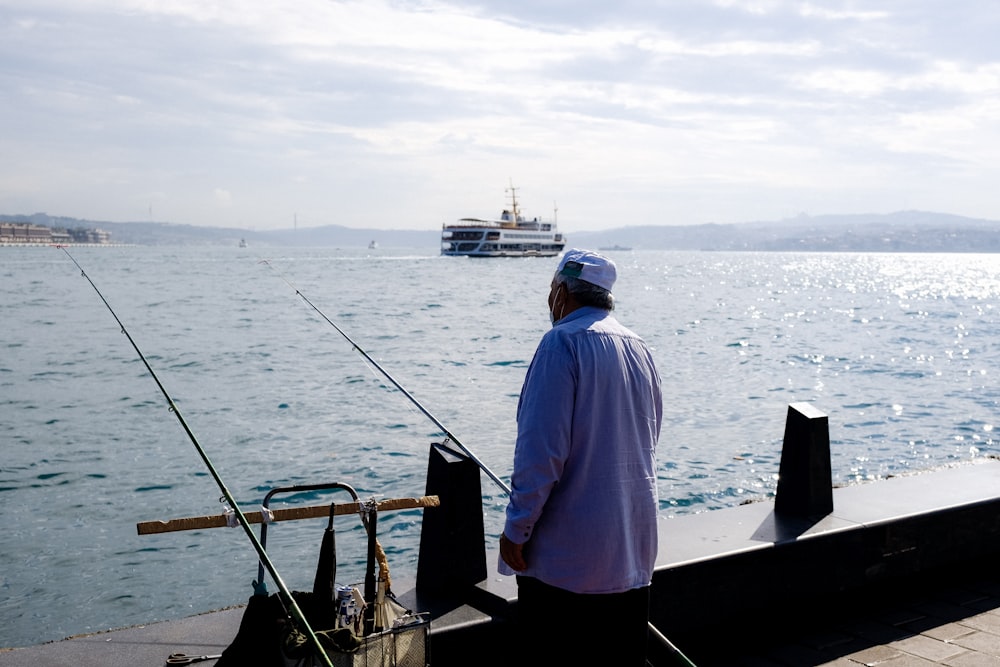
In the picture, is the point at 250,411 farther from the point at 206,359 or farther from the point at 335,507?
the point at 335,507

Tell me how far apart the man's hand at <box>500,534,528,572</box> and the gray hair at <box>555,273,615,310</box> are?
0.72 metres

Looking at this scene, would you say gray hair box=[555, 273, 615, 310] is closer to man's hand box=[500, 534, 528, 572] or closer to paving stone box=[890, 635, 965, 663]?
man's hand box=[500, 534, 528, 572]

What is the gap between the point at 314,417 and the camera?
1745 cm

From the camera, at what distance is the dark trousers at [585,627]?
2729mm

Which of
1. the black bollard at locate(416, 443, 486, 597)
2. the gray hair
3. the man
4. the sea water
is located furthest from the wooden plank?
the sea water

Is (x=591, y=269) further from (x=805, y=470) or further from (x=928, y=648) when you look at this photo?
(x=928, y=648)

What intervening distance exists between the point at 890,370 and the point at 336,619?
90.6 ft

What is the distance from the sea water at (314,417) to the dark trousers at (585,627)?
1.51m

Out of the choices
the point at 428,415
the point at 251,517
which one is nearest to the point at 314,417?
the point at 428,415

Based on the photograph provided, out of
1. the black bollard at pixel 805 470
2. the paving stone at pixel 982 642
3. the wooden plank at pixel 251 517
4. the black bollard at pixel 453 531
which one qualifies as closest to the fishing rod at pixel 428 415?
the black bollard at pixel 453 531

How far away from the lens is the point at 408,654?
297 centimetres

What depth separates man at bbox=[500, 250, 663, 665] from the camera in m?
2.65

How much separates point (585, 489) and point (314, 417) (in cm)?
1525

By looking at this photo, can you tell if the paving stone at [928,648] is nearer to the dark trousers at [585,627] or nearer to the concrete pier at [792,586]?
the concrete pier at [792,586]
